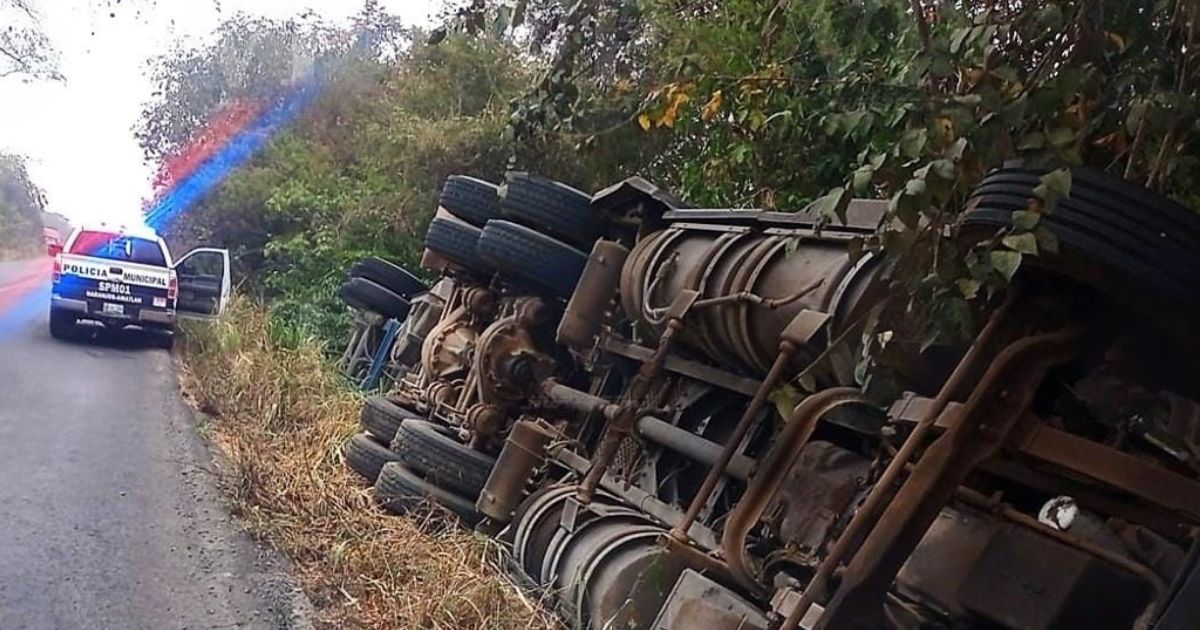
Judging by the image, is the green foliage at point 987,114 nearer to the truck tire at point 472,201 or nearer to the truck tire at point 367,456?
the truck tire at point 472,201

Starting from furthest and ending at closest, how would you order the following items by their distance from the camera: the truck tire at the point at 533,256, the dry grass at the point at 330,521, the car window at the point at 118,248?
the car window at the point at 118,248
the truck tire at the point at 533,256
the dry grass at the point at 330,521

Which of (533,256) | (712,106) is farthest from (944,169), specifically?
(533,256)

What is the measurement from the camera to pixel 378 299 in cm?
1065

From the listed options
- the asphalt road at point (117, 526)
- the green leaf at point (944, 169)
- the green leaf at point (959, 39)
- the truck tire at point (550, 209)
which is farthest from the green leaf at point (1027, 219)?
the truck tire at point (550, 209)

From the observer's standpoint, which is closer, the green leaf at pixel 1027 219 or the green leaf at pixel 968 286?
the green leaf at pixel 1027 219

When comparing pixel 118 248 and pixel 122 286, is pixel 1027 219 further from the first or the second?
pixel 118 248

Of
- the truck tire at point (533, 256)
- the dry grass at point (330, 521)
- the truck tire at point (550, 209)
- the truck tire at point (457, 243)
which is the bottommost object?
the dry grass at point (330, 521)

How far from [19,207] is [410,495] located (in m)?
55.3

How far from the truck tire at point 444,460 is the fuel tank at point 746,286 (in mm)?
1125

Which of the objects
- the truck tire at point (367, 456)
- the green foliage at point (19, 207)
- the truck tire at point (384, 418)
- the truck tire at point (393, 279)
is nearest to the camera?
the truck tire at point (367, 456)

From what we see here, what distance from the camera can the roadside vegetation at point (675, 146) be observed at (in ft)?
8.39

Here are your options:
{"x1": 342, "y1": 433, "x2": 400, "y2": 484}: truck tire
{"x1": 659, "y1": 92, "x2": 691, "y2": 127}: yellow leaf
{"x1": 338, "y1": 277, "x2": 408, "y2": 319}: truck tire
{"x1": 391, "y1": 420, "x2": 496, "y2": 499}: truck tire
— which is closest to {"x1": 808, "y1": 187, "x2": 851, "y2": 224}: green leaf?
{"x1": 659, "y1": 92, "x2": 691, "y2": 127}: yellow leaf

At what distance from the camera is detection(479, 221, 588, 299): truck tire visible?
20.3ft

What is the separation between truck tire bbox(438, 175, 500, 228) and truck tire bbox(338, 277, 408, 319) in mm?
3357
